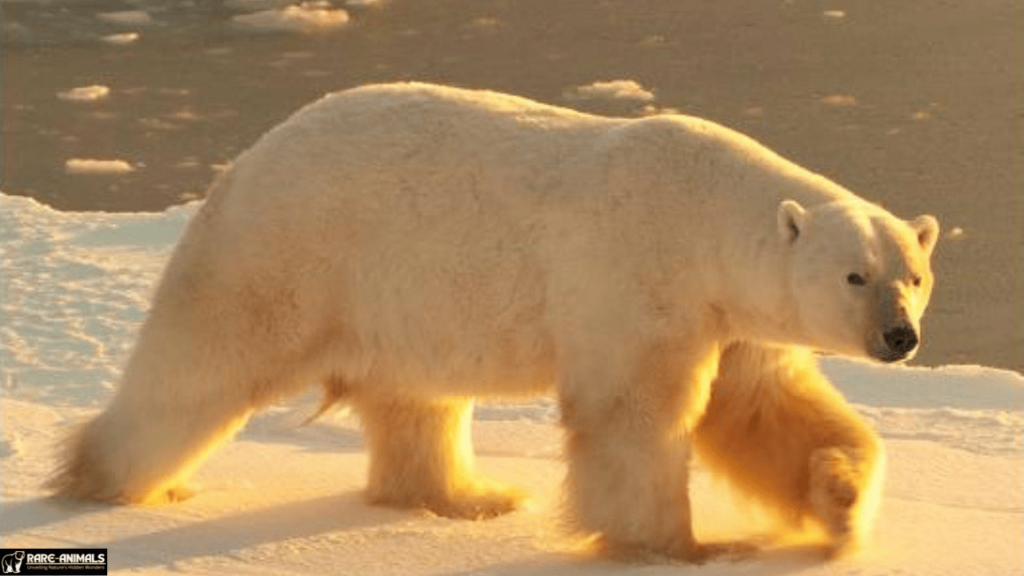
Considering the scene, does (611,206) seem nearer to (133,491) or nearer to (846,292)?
(846,292)

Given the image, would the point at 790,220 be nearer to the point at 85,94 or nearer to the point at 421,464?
the point at 421,464

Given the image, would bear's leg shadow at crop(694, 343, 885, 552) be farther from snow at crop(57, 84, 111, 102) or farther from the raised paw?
snow at crop(57, 84, 111, 102)

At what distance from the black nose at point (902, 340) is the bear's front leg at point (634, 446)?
55 cm

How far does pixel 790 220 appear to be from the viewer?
15.9 feet

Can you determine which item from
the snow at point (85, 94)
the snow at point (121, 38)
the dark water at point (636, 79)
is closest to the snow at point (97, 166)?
the dark water at point (636, 79)

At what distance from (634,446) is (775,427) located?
0.41 m

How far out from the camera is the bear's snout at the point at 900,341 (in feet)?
15.3

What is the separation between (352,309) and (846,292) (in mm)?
1297

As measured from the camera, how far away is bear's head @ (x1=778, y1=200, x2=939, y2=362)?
15.4ft

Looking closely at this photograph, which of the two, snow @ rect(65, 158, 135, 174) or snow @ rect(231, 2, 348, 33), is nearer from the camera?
snow @ rect(65, 158, 135, 174)

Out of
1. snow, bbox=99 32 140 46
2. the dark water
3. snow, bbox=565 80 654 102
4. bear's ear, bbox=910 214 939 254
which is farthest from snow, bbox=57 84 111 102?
bear's ear, bbox=910 214 939 254

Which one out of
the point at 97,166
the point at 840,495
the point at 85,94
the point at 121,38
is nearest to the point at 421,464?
the point at 840,495

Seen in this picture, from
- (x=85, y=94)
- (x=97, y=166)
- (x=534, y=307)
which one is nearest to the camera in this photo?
(x=534, y=307)

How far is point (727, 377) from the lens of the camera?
5.29 metres
